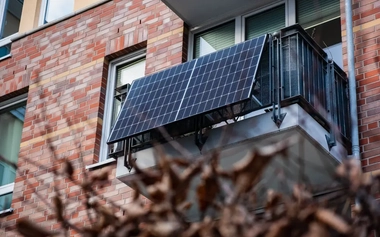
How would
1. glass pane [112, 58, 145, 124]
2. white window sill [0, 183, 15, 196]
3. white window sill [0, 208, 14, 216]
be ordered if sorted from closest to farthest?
white window sill [0, 208, 14, 216] < glass pane [112, 58, 145, 124] < white window sill [0, 183, 15, 196]

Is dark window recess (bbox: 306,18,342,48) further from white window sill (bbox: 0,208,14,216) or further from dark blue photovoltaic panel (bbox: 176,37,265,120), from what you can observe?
white window sill (bbox: 0,208,14,216)

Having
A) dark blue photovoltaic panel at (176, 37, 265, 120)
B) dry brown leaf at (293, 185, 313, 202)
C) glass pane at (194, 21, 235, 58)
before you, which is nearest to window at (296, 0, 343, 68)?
glass pane at (194, 21, 235, 58)

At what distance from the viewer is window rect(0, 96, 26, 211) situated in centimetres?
1149

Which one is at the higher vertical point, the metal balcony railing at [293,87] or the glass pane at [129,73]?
the glass pane at [129,73]

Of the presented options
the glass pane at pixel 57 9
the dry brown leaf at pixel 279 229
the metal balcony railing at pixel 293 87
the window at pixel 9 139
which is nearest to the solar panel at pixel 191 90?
the metal balcony railing at pixel 293 87

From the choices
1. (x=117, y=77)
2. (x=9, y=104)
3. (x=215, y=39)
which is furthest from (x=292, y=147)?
(x=9, y=104)

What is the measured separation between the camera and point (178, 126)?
8.48 m

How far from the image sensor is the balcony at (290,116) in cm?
767

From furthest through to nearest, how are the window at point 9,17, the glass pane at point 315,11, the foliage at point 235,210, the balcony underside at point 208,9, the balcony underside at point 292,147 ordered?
the window at point 9,17, the balcony underside at point 208,9, the glass pane at point 315,11, the balcony underside at point 292,147, the foliage at point 235,210

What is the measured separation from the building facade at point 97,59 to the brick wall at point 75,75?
0.05ft

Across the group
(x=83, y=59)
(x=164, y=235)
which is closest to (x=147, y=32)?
(x=83, y=59)

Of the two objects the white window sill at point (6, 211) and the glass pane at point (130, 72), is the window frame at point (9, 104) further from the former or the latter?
the glass pane at point (130, 72)

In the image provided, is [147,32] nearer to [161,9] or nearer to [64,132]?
→ [161,9]

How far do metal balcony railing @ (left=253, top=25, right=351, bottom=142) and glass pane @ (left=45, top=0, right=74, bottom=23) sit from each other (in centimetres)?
520
